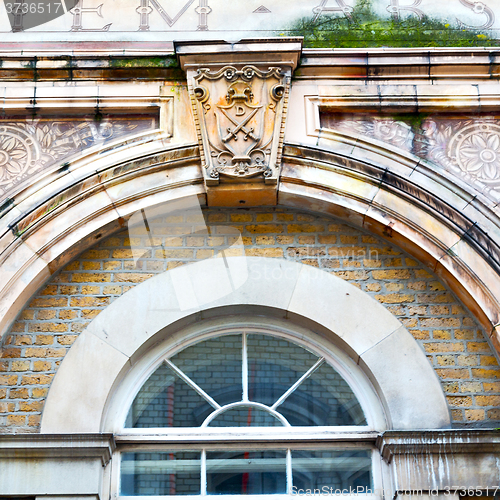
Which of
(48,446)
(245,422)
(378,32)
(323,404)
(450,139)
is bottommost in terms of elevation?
(48,446)

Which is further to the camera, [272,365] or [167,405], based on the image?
[272,365]

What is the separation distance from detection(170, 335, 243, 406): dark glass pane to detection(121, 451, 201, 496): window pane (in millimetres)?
449

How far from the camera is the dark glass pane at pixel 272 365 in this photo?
523cm

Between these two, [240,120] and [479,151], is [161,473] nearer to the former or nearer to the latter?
[240,120]

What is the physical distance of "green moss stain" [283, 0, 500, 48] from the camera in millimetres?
5988

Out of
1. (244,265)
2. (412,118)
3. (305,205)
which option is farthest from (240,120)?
(412,118)

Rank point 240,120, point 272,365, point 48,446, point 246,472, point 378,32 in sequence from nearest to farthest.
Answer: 1. point 48,446
2. point 246,472
3. point 272,365
4. point 240,120
5. point 378,32

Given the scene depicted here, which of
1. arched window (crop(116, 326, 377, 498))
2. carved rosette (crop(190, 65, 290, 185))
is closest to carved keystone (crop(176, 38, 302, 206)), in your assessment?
carved rosette (crop(190, 65, 290, 185))

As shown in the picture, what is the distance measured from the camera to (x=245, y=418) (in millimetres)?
5148

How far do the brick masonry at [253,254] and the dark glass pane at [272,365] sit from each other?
1.99 ft

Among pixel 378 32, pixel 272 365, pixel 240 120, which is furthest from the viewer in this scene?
pixel 378 32

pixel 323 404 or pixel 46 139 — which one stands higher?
pixel 46 139

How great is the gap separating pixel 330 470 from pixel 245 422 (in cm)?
64

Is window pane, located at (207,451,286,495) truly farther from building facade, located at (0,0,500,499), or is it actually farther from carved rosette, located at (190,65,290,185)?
carved rosette, located at (190,65,290,185)
